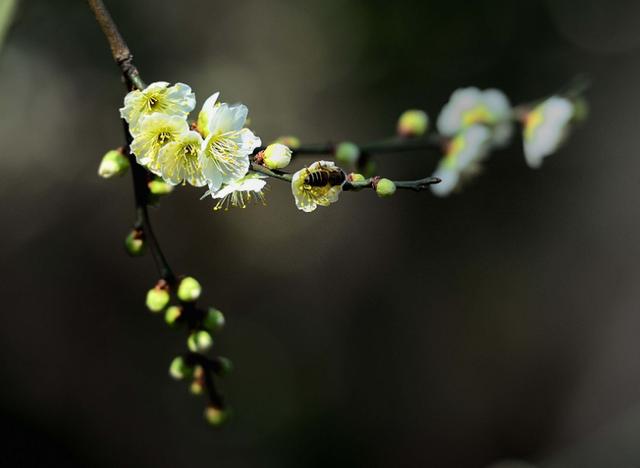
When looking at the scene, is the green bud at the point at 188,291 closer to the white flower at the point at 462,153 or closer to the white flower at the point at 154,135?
the white flower at the point at 154,135

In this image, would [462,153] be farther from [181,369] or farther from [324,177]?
[181,369]

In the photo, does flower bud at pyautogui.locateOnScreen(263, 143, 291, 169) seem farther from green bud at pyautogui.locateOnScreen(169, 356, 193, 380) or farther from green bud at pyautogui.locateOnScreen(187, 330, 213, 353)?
green bud at pyautogui.locateOnScreen(169, 356, 193, 380)

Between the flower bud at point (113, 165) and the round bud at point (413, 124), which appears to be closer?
the flower bud at point (113, 165)

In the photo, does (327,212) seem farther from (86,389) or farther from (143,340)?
(86,389)

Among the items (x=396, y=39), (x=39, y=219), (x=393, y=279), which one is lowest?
(x=393, y=279)

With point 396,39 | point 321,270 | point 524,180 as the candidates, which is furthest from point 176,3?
→ point 524,180

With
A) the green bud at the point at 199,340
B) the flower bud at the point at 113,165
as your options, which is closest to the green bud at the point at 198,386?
the green bud at the point at 199,340
